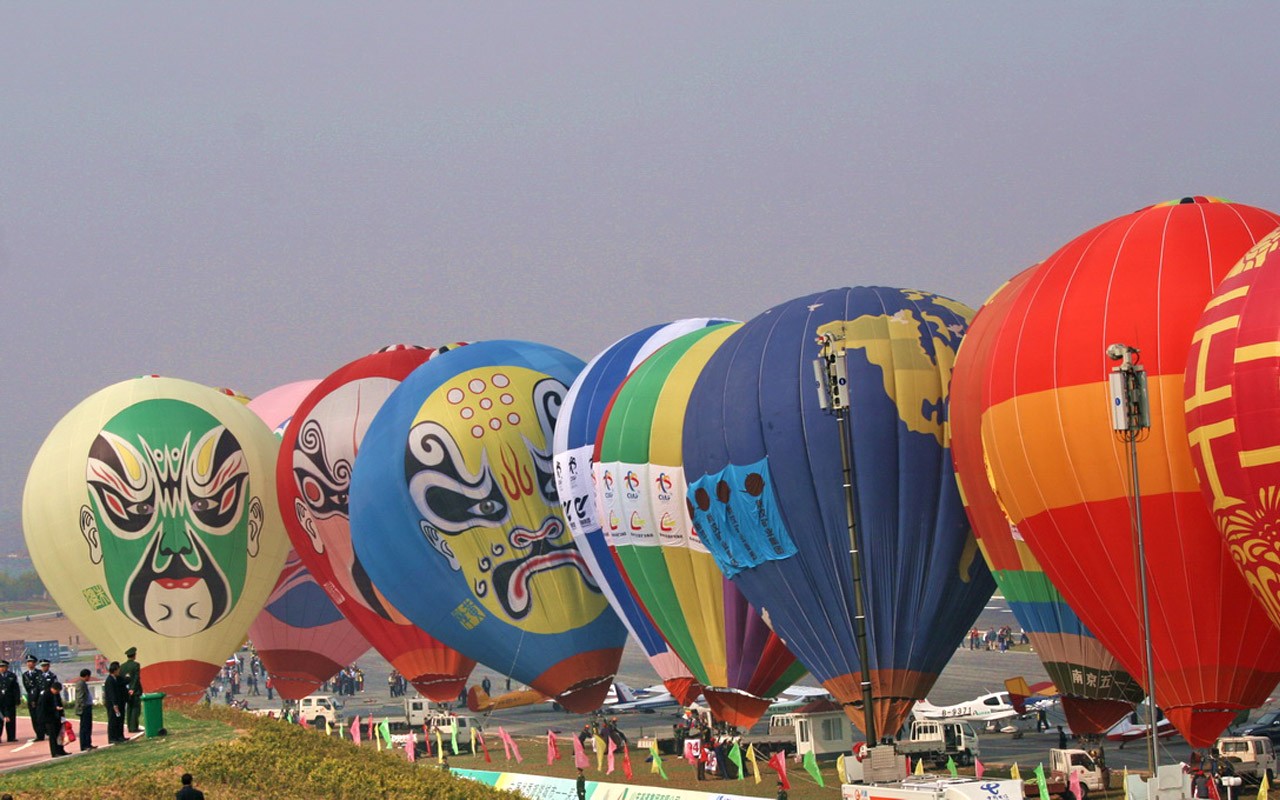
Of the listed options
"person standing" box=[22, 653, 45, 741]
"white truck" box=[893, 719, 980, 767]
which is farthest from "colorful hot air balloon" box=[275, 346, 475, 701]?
"person standing" box=[22, 653, 45, 741]

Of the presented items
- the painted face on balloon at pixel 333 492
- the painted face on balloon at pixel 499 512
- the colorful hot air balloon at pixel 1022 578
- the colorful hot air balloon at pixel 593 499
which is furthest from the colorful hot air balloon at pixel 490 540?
the colorful hot air balloon at pixel 1022 578

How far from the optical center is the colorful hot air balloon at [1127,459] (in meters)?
30.2

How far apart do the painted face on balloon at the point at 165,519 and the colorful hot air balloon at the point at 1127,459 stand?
25.2 m

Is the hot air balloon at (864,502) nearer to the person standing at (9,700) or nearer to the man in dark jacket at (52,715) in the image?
the person standing at (9,700)

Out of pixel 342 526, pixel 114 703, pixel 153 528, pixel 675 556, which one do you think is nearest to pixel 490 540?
pixel 675 556

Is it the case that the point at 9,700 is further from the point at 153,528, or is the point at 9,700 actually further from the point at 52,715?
the point at 153,528

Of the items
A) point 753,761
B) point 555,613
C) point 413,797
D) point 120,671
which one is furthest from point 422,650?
point 413,797

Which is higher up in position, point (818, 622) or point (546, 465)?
point (546, 465)

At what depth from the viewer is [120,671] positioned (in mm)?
26938

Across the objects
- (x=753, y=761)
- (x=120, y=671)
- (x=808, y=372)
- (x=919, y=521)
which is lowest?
(x=753, y=761)

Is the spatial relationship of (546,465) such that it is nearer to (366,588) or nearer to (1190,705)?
(366,588)

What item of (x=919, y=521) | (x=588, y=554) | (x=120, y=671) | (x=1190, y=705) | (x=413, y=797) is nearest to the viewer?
(x=413, y=797)

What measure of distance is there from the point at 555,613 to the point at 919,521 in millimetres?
12854

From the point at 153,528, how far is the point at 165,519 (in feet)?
1.30
